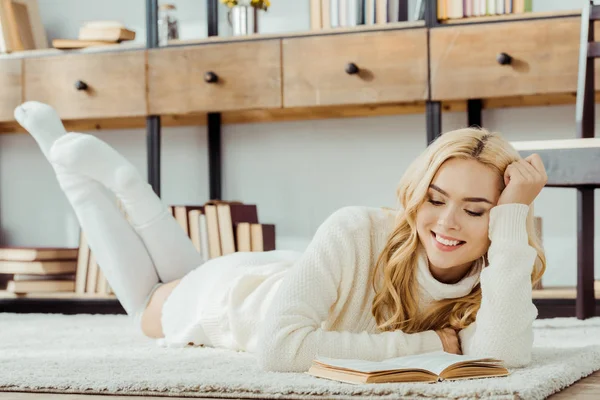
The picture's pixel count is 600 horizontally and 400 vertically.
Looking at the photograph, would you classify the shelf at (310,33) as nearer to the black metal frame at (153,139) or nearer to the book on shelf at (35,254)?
the black metal frame at (153,139)

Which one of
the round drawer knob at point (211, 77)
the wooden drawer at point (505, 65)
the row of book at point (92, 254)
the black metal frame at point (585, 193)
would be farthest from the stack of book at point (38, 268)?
the black metal frame at point (585, 193)

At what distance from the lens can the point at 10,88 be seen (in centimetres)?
299

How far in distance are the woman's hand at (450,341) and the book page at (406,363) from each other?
8cm

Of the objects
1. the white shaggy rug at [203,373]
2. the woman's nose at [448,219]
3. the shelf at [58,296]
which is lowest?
the shelf at [58,296]

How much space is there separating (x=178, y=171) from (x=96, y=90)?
0.56 m

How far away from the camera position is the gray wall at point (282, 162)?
297cm

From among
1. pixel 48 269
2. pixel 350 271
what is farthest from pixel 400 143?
pixel 350 271

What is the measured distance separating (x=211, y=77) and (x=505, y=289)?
64.1 inches

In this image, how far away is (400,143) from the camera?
10.2 feet

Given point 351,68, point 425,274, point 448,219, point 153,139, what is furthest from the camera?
point 153,139

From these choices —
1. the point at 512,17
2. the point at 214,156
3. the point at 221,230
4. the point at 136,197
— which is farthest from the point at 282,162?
the point at 136,197

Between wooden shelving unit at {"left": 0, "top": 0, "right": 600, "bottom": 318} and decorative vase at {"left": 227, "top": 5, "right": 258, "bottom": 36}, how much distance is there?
0.13 m

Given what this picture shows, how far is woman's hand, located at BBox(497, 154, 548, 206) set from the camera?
1.33 m

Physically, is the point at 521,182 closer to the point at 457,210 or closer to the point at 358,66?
the point at 457,210
